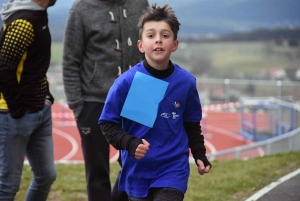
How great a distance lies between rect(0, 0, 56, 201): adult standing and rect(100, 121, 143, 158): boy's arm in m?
0.79

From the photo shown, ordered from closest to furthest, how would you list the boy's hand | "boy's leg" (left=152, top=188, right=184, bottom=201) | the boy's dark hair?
the boy's hand, "boy's leg" (left=152, top=188, right=184, bottom=201), the boy's dark hair

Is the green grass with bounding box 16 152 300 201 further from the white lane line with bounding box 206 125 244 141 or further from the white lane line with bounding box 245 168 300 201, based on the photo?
the white lane line with bounding box 206 125 244 141

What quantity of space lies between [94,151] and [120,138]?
1.27 meters

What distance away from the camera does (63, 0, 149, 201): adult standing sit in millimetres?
4820

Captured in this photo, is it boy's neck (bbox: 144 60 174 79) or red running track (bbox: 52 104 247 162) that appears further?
red running track (bbox: 52 104 247 162)

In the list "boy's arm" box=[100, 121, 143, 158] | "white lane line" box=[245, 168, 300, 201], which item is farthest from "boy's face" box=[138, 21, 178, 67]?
"white lane line" box=[245, 168, 300, 201]

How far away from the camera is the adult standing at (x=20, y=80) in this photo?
165 inches

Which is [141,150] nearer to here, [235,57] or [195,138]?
[195,138]

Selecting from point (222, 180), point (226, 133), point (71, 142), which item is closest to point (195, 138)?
point (222, 180)

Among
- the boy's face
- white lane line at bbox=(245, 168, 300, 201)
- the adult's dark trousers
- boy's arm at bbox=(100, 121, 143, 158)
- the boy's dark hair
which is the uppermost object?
the boy's dark hair

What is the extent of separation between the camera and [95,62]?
16.0ft

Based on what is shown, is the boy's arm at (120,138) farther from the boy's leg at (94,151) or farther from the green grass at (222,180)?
the green grass at (222,180)

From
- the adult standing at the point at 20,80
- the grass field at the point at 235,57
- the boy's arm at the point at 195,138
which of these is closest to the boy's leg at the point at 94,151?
the adult standing at the point at 20,80

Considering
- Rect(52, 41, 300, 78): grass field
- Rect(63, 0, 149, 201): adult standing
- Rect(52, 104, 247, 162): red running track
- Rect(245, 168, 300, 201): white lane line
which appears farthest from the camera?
Rect(52, 41, 300, 78): grass field
